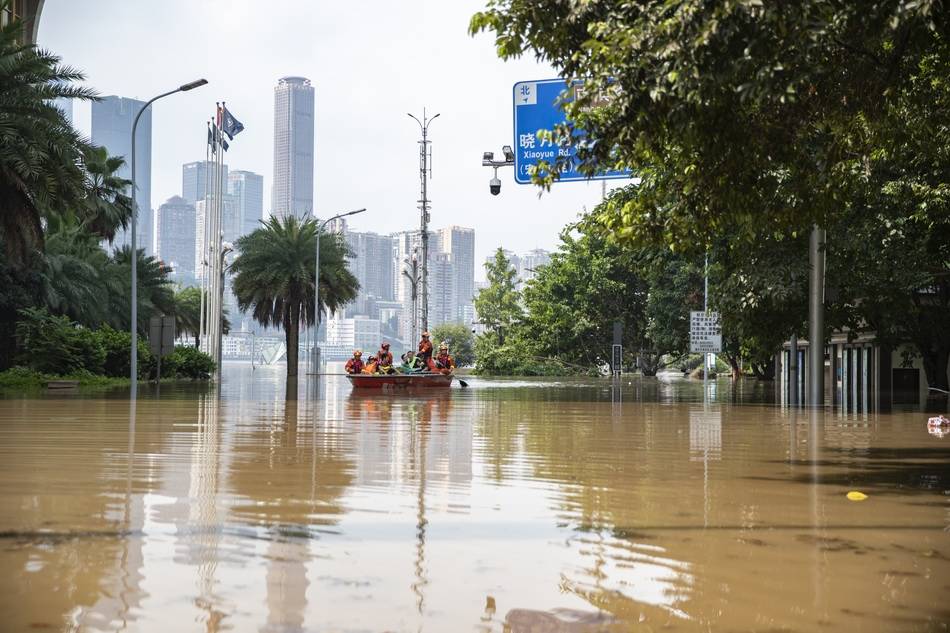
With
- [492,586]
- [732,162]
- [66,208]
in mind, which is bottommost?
[492,586]

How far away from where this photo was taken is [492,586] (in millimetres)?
5453

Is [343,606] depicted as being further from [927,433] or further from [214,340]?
[214,340]

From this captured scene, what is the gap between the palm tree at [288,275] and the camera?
57.7 m

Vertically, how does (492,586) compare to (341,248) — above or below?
below

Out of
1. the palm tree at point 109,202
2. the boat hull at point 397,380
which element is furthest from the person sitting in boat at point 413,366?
the palm tree at point 109,202

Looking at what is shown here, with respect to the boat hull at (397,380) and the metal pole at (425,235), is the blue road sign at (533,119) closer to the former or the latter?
the boat hull at (397,380)

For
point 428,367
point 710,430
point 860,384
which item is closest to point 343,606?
point 710,430

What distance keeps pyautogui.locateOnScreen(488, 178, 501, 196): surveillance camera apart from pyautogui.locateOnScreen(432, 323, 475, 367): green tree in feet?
322

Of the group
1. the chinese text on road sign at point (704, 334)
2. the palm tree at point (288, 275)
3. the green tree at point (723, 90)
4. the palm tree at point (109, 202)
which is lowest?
the chinese text on road sign at point (704, 334)

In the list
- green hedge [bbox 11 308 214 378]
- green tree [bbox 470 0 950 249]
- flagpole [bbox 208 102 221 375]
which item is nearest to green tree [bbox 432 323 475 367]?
flagpole [bbox 208 102 221 375]

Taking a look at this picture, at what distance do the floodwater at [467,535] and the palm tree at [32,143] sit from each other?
17.8m

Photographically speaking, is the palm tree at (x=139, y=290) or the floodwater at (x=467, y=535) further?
the palm tree at (x=139, y=290)

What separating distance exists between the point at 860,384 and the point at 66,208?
2916cm

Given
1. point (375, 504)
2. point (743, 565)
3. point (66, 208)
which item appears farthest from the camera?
point (66, 208)
